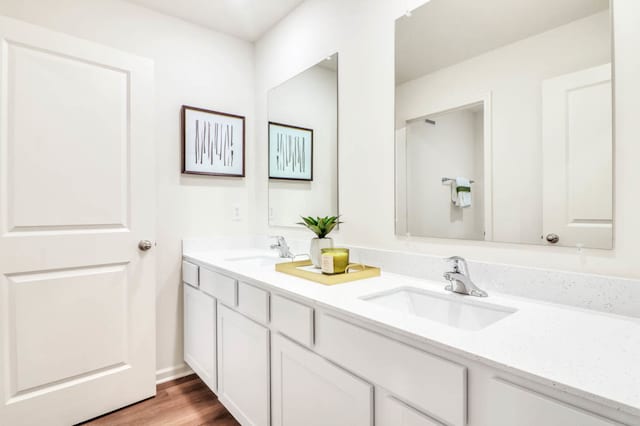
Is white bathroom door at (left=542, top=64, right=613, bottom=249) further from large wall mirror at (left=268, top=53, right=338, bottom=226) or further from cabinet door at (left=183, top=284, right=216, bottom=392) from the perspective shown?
cabinet door at (left=183, top=284, right=216, bottom=392)

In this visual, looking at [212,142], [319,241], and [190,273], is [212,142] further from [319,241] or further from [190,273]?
[319,241]

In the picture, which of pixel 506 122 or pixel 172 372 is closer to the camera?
pixel 506 122

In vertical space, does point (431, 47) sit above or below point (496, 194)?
above

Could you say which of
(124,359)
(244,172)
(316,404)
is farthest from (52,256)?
(316,404)

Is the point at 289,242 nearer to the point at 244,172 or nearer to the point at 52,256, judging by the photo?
the point at 244,172

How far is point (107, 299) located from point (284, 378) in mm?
1207

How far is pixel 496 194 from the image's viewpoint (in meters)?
1.20

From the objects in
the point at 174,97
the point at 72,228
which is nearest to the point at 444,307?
the point at 72,228

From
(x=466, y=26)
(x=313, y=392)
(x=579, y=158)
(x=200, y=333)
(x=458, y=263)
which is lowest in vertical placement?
(x=200, y=333)

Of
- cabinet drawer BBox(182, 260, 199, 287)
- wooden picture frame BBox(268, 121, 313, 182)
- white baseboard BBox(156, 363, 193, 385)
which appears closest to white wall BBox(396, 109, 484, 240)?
wooden picture frame BBox(268, 121, 313, 182)

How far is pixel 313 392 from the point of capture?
1.10 m

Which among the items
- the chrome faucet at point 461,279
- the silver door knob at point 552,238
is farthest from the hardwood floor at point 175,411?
the silver door knob at point 552,238

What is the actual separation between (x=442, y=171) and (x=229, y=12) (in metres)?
1.80

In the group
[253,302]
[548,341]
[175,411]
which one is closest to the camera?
[548,341]
